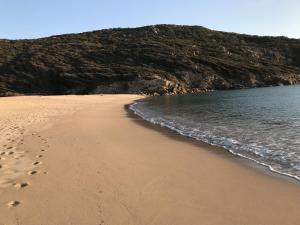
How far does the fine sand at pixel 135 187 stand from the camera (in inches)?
254

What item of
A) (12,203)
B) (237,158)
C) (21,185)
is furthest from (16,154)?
(237,158)

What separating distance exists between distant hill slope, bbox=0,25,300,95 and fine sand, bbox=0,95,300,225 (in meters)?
67.7

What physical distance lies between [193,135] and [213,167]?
22.1ft

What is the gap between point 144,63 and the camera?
9669 cm

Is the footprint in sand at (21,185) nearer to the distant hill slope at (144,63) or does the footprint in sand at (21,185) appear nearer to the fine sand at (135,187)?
the fine sand at (135,187)

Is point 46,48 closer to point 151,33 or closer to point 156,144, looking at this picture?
point 151,33

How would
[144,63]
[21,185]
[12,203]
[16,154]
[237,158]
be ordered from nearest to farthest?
[12,203] → [21,185] → [16,154] → [237,158] → [144,63]

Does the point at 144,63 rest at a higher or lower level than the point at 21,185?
higher

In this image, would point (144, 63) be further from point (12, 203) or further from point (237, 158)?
point (12, 203)

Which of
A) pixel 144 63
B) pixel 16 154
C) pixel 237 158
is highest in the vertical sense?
pixel 144 63

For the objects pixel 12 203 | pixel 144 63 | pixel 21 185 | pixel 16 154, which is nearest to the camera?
pixel 12 203

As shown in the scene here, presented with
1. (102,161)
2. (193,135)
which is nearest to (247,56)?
(193,135)

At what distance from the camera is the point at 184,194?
25.3 ft

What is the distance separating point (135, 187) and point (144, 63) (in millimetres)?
89545
